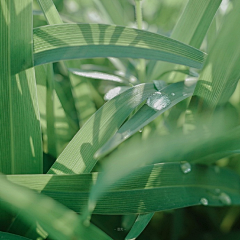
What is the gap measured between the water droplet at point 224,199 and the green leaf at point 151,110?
16 centimetres

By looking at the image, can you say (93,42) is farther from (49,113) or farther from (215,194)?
(215,194)

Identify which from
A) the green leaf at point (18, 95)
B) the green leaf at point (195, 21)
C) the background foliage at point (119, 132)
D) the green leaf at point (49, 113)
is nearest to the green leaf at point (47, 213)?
the background foliage at point (119, 132)

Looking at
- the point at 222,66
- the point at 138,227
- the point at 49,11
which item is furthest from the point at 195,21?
the point at 138,227

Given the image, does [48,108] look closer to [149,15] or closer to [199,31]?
[199,31]

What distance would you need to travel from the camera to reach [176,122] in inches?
21.1

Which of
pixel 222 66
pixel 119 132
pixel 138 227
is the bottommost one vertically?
pixel 138 227

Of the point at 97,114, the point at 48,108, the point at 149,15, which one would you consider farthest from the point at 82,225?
the point at 149,15

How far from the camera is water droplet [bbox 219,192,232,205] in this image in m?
0.42

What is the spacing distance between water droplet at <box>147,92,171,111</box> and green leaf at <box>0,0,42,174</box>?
18 cm

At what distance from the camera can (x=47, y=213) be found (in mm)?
328

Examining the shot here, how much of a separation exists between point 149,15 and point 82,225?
896mm

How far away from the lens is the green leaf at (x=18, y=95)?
0.40 m

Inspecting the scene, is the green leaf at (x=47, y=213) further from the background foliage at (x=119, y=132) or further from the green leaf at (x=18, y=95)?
the green leaf at (x=18, y=95)

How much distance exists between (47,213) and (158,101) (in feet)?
0.73
